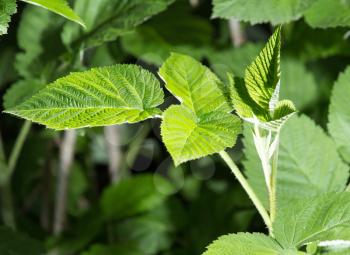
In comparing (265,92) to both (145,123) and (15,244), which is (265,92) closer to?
(15,244)

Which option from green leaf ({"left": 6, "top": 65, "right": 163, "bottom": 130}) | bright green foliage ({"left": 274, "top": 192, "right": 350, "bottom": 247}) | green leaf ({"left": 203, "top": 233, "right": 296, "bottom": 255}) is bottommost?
green leaf ({"left": 203, "top": 233, "right": 296, "bottom": 255})

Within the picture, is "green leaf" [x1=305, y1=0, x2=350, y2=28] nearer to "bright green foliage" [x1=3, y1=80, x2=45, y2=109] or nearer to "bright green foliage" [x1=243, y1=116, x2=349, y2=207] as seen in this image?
"bright green foliage" [x1=243, y1=116, x2=349, y2=207]

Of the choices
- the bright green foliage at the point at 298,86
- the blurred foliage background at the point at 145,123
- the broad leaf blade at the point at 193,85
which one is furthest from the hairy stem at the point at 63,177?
the broad leaf blade at the point at 193,85

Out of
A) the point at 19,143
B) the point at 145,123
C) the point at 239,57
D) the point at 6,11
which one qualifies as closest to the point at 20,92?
the point at 19,143

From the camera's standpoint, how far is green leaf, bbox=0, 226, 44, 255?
0.76 m

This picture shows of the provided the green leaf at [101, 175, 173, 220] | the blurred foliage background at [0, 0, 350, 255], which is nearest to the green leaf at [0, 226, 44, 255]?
the blurred foliage background at [0, 0, 350, 255]

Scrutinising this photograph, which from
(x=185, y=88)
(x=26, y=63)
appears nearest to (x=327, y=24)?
(x=185, y=88)

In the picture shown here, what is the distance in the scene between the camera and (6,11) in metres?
0.47

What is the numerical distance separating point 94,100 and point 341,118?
0.96 feet

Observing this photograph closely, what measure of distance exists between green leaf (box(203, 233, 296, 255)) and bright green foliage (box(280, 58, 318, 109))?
439 mm

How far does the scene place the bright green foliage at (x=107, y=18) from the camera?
2.26 ft

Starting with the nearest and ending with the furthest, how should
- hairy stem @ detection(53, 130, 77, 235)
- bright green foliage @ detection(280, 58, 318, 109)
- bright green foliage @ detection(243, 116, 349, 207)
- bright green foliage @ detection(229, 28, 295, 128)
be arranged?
bright green foliage @ detection(229, 28, 295, 128)
bright green foliage @ detection(243, 116, 349, 207)
bright green foliage @ detection(280, 58, 318, 109)
hairy stem @ detection(53, 130, 77, 235)

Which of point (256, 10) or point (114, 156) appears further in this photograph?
point (114, 156)

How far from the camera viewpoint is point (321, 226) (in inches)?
18.3
